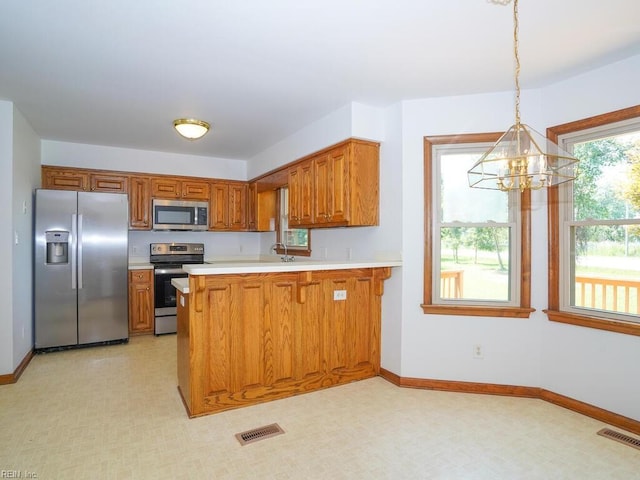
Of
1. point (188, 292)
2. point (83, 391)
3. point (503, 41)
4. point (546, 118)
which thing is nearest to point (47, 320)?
point (83, 391)

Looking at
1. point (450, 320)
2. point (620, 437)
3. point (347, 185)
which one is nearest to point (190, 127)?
point (347, 185)

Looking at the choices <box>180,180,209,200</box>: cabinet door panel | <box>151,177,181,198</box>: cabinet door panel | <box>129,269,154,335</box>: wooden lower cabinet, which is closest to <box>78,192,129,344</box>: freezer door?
<box>129,269,154,335</box>: wooden lower cabinet

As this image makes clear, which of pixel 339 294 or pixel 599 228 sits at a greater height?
pixel 599 228

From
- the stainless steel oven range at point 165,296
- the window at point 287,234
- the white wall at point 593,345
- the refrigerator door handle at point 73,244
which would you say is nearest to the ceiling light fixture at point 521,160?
the white wall at point 593,345

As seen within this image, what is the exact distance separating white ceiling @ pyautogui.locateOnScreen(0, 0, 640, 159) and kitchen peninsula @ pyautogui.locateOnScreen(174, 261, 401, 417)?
1.45 meters

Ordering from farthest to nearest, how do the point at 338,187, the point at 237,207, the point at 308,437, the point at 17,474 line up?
the point at 237,207 < the point at 338,187 < the point at 308,437 < the point at 17,474

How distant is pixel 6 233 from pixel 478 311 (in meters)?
4.19

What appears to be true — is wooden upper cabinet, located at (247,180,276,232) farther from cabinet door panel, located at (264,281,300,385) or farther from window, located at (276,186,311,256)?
cabinet door panel, located at (264,281,300,385)

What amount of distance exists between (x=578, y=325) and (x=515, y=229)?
2.78ft

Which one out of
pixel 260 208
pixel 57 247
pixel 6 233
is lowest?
pixel 57 247

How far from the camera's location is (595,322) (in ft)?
9.00

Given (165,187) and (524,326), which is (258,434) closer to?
(524,326)

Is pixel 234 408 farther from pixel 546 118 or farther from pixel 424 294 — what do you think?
pixel 546 118

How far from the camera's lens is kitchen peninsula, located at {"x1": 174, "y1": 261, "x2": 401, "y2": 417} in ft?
9.05
